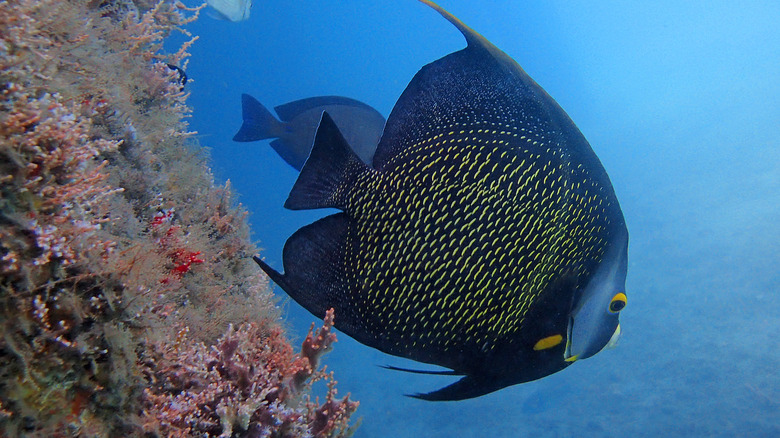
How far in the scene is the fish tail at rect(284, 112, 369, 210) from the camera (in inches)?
43.7

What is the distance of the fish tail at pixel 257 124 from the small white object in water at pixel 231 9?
2661mm

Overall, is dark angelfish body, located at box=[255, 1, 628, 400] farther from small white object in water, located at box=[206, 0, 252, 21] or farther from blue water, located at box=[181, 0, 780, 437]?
small white object in water, located at box=[206, 0, 252, 21]

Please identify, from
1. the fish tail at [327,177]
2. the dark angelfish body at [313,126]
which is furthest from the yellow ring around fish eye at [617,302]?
the dark angelfish body at [313,126]

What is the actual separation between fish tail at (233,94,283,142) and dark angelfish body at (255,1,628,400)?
7.08 ft

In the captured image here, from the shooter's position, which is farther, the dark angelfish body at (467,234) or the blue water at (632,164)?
the blue water at (632,164)

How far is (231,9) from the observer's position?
5430mm

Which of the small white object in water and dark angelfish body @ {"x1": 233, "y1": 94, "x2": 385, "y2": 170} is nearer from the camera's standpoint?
dark angelfish body @ {"x1": 233, "y1": 94, "x2": 385, "y2": 170}

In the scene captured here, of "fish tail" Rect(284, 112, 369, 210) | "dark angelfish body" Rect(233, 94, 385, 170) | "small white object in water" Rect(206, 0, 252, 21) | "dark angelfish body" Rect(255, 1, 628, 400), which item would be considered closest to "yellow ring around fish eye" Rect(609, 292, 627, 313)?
"dark angelfish body" Rect(255, 1, 628, 400)

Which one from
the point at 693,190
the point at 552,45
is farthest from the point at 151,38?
the point at 552,45

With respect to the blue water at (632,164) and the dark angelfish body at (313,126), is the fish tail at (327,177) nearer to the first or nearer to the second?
the dark angelfish body at (313,126)

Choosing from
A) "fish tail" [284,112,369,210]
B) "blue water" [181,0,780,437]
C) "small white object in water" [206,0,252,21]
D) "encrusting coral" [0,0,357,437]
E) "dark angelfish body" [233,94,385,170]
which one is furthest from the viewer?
"blue water" [181,0,780,437]

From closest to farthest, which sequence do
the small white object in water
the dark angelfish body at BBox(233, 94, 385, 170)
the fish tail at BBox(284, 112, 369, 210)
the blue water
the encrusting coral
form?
the fish tail at BBox(284, 112, 369, 210) < the encrusting coral < the dark angelfish body at BBox(233, 94, 385, 170) < the small white object in water < the blue water

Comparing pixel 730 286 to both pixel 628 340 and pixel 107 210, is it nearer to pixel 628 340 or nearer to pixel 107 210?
pixel 628 340

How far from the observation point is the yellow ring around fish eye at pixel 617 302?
4.18 ft
